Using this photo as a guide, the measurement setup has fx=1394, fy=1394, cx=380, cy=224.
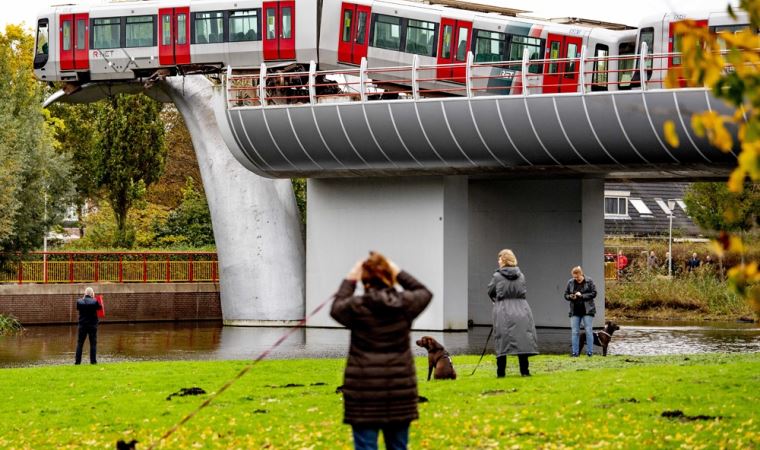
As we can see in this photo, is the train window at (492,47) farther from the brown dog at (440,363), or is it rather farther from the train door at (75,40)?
the brown dog at (440,363)

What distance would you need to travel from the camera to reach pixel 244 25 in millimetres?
38219

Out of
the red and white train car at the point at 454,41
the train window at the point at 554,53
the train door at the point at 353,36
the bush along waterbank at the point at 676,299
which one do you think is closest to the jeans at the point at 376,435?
the red and white train car at the point at 454,41

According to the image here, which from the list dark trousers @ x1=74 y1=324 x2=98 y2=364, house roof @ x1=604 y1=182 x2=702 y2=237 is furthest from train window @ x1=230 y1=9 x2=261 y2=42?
house roof @ x1=604 y1=182 x2=702 y2=237

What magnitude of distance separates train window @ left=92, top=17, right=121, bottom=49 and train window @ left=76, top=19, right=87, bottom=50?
12.4 inches

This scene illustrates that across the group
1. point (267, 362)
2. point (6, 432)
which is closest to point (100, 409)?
point (6, 432)

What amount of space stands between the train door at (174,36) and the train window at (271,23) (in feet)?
8.93

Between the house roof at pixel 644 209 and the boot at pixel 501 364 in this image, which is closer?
the boot at pixel 501 364

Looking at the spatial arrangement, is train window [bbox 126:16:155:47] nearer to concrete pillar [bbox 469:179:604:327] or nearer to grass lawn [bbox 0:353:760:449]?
concrete pillar [bbox 469:179:604:327]

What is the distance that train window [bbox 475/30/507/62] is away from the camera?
35688mm

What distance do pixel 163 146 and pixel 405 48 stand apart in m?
24.5

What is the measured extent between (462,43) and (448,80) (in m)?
1.09

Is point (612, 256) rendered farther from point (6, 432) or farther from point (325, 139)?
point (6, 432)

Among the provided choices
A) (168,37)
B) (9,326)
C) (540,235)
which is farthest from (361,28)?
(9,326)

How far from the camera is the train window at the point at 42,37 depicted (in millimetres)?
41094
